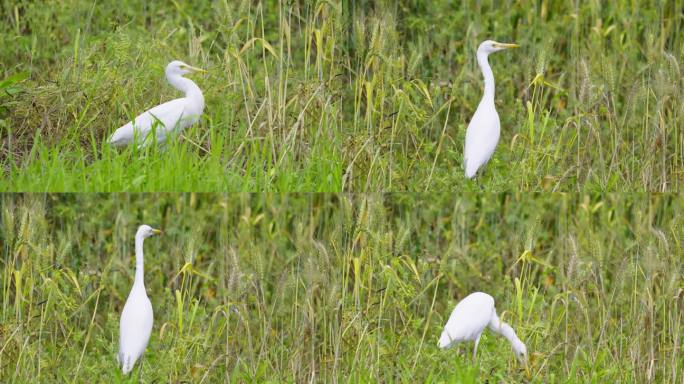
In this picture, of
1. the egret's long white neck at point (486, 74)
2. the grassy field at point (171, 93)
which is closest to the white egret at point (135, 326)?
the grassy field at point (171, 93)

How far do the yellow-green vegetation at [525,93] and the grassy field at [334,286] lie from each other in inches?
5.1

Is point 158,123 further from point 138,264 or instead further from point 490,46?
point 490,46

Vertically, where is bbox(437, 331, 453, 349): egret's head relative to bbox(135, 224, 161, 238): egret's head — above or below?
below

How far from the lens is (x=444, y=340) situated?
14.7 ft

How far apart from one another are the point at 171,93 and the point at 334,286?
109 centimetres

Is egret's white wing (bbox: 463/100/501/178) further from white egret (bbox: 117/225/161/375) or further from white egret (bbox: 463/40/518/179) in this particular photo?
white egret (bbox: 117/225/161/375)

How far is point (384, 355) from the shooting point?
4512 millimetres

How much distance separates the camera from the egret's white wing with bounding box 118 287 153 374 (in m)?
4.48

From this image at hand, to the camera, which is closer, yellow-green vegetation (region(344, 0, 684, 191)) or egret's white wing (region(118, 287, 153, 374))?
egret's white wing (region(118, 287, 153, 374))

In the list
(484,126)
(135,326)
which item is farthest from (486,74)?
(135,326)

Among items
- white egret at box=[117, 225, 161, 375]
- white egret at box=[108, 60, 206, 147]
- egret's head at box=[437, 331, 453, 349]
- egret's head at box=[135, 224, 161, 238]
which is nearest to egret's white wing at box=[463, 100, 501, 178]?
egret's head at box=[437, 331, 453, 349]

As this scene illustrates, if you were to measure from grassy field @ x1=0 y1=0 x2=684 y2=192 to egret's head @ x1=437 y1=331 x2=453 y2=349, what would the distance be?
61cm

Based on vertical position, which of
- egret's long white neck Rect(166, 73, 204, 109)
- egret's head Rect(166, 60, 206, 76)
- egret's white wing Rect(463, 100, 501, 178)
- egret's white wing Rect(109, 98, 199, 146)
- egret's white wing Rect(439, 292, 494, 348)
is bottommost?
egret's white wing Rect(439, 292, 494, 348)

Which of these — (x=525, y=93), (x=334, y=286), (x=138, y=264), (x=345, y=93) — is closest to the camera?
(x=334, y=286)
